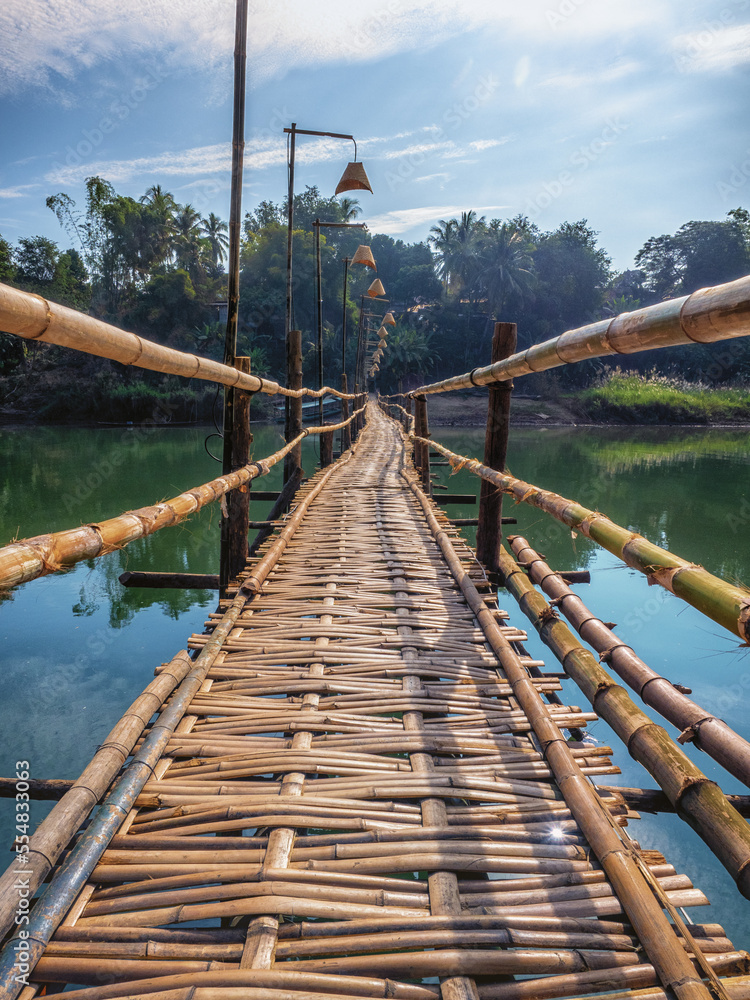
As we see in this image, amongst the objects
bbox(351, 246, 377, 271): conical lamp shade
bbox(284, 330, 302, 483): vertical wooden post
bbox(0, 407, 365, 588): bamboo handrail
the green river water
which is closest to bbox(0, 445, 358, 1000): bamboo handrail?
bbox(0, 407, 365, 588): bamboo handrail

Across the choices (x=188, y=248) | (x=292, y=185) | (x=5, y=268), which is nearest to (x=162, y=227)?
(x=188, y=248)

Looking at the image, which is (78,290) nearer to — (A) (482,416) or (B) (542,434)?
(A) (482,416)

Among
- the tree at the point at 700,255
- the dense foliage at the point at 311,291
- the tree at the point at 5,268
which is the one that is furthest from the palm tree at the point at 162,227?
the tree at the point at 700,255

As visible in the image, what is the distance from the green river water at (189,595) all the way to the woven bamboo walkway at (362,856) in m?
0.51

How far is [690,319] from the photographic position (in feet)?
3.26

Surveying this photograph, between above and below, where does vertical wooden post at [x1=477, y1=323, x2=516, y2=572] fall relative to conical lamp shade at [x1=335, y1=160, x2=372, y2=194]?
below

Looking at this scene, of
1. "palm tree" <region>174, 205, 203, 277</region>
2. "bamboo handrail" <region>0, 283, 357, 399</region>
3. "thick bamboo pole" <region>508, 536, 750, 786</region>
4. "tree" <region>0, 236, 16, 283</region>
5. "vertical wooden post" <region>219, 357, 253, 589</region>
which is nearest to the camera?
"bamboo handrail" <region>0, 283, 357, 399</region>

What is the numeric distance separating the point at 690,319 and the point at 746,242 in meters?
40.3

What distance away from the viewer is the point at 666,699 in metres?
1.25

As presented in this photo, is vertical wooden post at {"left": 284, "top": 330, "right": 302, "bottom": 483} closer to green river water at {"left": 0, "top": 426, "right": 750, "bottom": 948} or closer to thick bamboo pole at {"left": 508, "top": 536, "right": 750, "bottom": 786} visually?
green river water at {"left": 0, "top": 426, "right": 750, "bottom": 948}

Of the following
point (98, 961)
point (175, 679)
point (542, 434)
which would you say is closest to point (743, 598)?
point (98, 961)

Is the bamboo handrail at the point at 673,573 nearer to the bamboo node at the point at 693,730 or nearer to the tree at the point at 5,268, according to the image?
the bamboo node at the point at 693,730

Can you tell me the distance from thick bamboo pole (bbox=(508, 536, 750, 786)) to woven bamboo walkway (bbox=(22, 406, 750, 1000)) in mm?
184

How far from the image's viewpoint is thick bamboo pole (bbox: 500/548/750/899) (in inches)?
38.3
